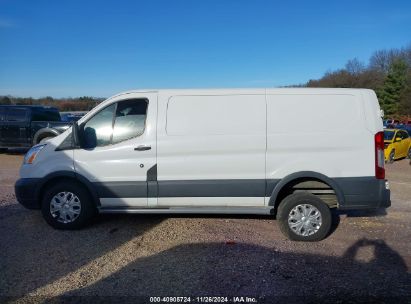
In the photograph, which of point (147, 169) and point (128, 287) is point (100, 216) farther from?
point (128, 287)

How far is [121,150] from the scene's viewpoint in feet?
17.8

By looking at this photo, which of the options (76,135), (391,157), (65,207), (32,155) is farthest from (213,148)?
(391,157)

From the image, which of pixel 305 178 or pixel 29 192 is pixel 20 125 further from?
pixel 305 178

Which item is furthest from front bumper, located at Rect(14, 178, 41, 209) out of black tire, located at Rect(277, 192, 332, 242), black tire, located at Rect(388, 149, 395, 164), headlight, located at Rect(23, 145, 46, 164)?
black tire, located at Rect(388, 149, 395, 164)

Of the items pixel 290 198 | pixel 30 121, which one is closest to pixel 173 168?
pixel 290 198

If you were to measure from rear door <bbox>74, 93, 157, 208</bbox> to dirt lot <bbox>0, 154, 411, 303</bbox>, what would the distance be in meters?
0.64

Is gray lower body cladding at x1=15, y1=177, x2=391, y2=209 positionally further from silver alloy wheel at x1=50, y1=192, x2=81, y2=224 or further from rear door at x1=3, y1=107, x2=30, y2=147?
rear door at x1=3, y1=107, x2=30, y2=147

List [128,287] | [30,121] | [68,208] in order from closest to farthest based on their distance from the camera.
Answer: [128,287] → [68,208] → [30,121]

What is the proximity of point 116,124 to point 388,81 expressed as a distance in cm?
6321

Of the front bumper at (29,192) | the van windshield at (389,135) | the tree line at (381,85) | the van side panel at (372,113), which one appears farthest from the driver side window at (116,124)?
the tree line at (381,85)

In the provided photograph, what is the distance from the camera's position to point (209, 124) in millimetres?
5293

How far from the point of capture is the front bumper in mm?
5633

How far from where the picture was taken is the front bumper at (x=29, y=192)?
5.63 meters

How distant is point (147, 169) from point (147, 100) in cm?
98
